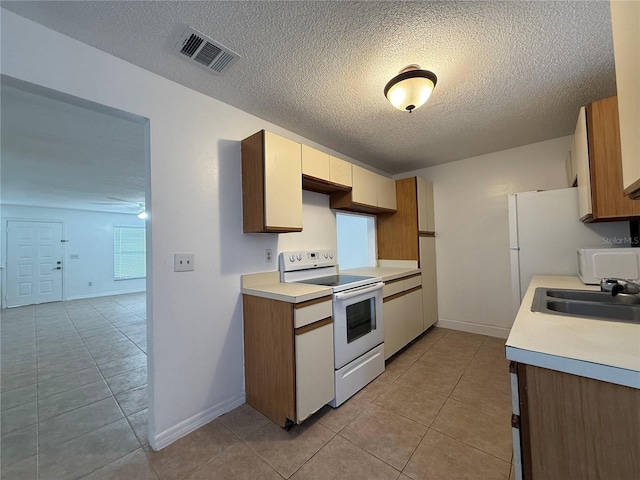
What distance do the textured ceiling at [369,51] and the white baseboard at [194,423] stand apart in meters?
2.29

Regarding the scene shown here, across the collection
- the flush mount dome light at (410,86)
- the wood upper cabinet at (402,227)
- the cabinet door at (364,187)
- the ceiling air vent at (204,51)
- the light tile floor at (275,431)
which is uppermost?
the ceiling air vent at (204,51)

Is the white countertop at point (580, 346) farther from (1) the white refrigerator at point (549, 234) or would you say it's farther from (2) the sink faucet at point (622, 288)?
(1) the white refrigerator at point (549, 234)

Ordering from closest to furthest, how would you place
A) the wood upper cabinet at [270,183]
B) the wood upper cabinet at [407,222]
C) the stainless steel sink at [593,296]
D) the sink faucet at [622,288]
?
the sink faucet at [622,288] → the stainless steel sink at [593,296] → the wood upper cabinet at [270,183] → the wood upper cabinet at [407,222]

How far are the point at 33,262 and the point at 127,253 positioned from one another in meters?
1.78

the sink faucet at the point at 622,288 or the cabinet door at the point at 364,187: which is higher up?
the cabinet door at the point at 364,187

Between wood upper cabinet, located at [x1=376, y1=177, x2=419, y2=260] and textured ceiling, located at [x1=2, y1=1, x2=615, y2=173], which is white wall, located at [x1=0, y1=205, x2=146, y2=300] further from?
wood upper cabinet, located at [x1=376, y1=177, x2=419, y2=260]

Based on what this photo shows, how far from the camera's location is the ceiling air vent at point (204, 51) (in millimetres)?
1330

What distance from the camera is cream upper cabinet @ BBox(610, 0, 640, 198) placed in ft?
2.28

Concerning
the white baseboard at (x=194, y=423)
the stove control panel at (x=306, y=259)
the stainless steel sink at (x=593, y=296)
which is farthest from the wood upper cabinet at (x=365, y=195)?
the white baseboard at (x=194, y=423)

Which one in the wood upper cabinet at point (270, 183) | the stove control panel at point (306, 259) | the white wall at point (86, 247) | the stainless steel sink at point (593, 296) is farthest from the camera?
the white wall at point (86, 247)

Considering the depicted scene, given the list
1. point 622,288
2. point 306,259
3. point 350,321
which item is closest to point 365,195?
point 306,259

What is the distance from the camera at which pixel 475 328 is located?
10.6ft

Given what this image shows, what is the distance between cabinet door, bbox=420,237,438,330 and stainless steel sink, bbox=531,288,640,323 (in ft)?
5.27

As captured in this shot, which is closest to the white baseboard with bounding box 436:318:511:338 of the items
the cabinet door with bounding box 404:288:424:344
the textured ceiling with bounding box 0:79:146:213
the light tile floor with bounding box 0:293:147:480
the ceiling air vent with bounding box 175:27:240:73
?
the cabinet door with bounding box 404:288:424:344
